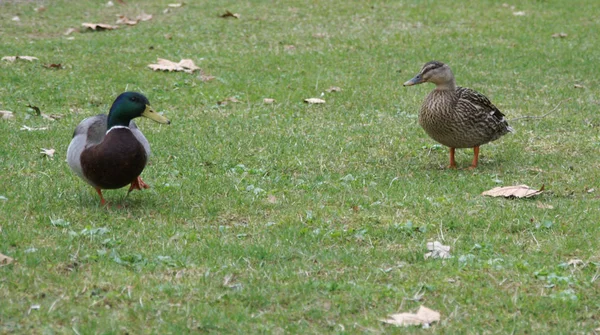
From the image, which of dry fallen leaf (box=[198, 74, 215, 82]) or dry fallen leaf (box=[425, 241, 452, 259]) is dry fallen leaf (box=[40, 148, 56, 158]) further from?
dry fallen leaf (box=[425, 241, 452, 259])

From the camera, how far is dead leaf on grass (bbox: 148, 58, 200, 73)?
1101 cm

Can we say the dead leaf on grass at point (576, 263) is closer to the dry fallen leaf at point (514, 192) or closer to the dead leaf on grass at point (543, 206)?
the dead leaf on grass at point (543, 206)

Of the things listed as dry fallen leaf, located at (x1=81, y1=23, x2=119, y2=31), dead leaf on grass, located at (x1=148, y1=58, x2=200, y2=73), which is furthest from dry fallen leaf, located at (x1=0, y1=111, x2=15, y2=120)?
dry fallen leaf, located at (x1=81, y1=23, x2=119, y2=31)

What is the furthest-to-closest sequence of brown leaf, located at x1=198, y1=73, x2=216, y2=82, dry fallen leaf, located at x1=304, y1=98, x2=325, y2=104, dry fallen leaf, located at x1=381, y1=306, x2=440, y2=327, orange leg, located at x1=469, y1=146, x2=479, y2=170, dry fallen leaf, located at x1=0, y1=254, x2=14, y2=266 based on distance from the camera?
brown leaf, located at x1=198, y1=73, x2=216, y2=82 < dry fallen leaf, located at x1=304, y1=98, x2=325, y2=104 < orange leg, located at x1=469, y1=146, x2=479, y2=170 < dry fallen leaf, located at x1=0, y1=254, x2=14, y2=266 < dry fallen leaf, located at x1=381, y1=306, x2=440, y2=327

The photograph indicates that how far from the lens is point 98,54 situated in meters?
11.7

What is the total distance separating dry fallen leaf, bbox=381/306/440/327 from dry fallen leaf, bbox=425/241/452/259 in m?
0.84

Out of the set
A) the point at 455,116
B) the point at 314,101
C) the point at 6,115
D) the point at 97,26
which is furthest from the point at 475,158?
the point at 97,26

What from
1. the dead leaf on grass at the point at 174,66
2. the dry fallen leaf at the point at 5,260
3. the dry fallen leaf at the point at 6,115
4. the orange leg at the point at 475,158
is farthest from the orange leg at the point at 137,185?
the dead leaf on grass at the point at 174,66

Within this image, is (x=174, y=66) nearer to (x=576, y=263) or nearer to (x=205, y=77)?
(x=205, y=77)

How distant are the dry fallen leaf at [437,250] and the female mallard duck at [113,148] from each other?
2.12 metres

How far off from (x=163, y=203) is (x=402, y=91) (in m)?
5.02

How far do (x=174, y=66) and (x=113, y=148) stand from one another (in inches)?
207

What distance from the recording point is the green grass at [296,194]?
457 centimetres

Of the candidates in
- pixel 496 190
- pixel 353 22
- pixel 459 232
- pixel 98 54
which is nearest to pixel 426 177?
pixel 496 190
